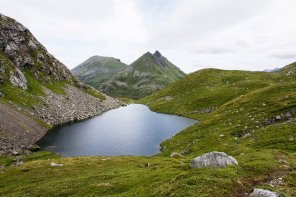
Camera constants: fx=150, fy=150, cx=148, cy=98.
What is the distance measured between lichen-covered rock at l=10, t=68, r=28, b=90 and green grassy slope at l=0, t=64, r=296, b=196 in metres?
83.0


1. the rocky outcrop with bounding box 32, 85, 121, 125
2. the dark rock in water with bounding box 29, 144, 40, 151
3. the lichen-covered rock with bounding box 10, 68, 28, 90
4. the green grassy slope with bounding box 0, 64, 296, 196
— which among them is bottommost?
the dark rock in water with bounding box 29, 144, 40, 151

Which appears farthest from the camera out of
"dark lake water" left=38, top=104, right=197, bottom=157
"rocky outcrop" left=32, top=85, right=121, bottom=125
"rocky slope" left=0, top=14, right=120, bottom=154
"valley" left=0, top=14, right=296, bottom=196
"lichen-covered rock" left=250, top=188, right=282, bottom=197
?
"rocky outcrop" left=32, top=85, right=121, bottom=125

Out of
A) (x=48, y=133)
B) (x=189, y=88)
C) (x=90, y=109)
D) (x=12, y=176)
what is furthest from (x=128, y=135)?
(x=189, y=88)

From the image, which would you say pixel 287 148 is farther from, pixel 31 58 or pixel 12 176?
pixel 31 58

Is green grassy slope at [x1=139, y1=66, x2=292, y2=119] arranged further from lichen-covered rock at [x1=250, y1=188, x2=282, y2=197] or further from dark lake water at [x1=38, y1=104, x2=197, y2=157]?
lichen-covered rock at [x1=250, y1=188, x2=282, y2=197]

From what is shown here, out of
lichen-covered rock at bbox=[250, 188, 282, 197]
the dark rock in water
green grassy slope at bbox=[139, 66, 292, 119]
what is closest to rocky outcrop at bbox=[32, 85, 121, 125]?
the dark rock in water

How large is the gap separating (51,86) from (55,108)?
142ft

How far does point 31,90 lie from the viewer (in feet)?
389

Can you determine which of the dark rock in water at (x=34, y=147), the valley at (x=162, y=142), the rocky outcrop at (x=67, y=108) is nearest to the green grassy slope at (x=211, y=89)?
the valley at (x=162, y=142)

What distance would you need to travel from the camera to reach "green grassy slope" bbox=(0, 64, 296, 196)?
18.4m

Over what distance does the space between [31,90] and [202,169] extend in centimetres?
13975

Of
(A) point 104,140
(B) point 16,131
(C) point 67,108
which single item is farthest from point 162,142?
(C) point 67,108

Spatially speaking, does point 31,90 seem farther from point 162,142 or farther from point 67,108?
point 162,142

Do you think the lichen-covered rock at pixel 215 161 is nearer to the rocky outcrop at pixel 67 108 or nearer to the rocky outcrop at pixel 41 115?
the rocky outcrop at pixel 41 115
